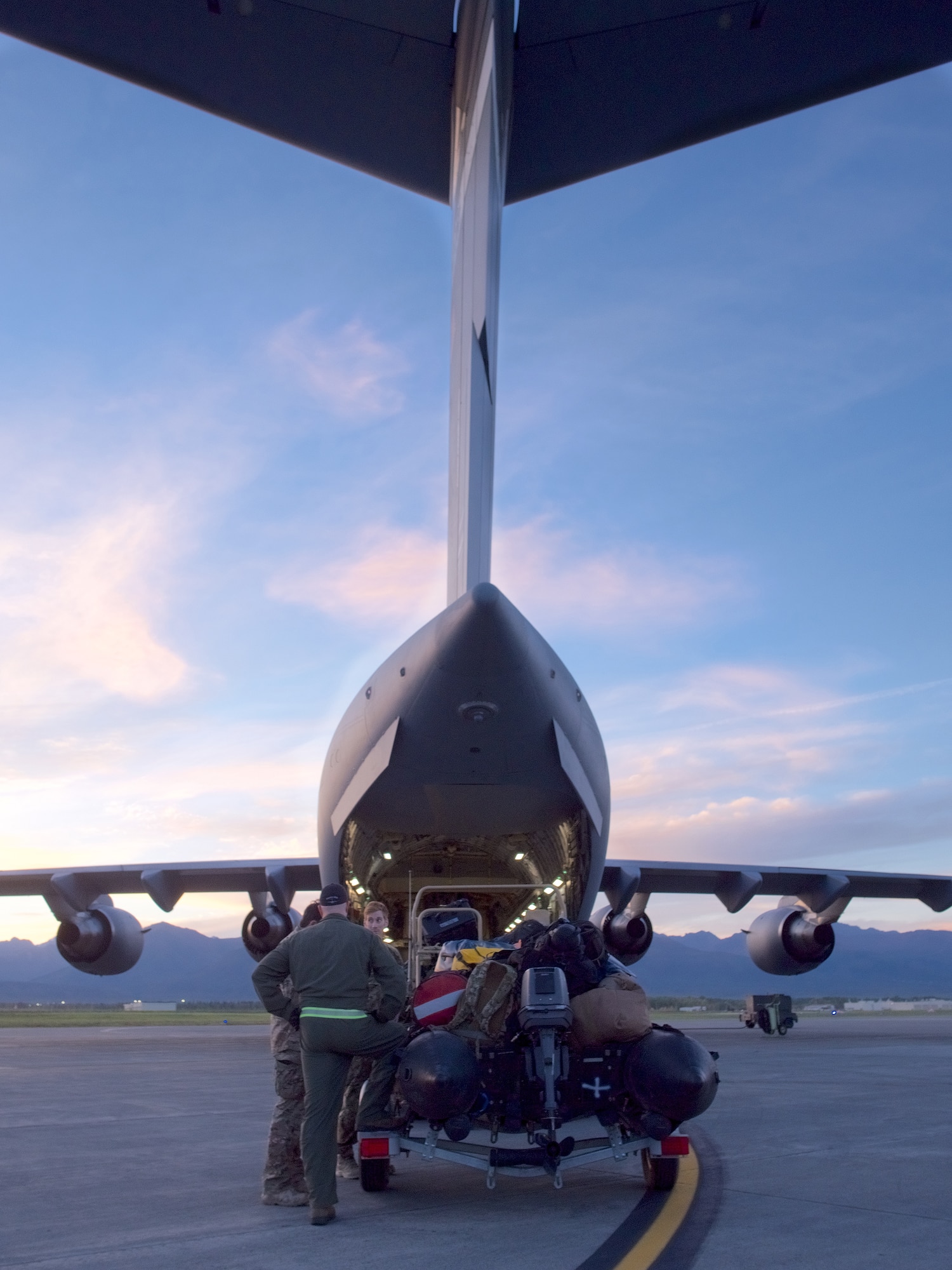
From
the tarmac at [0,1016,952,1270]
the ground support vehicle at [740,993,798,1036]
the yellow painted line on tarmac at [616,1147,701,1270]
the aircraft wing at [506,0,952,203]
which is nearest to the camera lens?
the yellow painted line on tarmac at [616,1147,701,1270]

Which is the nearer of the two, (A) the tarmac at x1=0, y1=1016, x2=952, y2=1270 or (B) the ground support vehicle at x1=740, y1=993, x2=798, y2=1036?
(A) the tarmac at x1=0, y1=1016, x2=952, y2=1270

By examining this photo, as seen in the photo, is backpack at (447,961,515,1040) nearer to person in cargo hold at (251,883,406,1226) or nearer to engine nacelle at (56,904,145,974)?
person in cargo hold at (251,883,406,1226)

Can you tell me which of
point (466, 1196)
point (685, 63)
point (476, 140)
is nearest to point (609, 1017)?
point (466, 1196)

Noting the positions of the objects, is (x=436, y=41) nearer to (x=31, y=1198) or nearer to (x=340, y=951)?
(x=340, y=951)

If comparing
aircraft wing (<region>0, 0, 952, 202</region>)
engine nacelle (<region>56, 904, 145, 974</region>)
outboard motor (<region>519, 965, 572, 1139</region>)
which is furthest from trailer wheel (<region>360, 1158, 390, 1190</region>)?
engine nacelle (<region>56, 904, 145, 974</region>)

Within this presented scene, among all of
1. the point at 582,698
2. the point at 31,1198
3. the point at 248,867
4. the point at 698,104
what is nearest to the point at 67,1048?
the point at 248,867

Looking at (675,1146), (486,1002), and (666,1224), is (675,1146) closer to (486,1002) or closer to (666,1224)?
(666,1224)

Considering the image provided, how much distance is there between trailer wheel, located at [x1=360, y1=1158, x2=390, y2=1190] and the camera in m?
4.98

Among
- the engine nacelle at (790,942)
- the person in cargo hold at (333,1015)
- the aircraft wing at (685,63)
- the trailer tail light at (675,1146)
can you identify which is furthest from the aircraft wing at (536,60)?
the engine nacelle at (790,942)

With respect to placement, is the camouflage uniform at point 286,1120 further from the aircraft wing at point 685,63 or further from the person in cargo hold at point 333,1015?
the aircraft wing at point 685,63

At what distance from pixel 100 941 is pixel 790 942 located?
13511 millimetres

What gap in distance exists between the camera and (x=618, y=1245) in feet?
12.4

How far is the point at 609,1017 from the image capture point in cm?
462

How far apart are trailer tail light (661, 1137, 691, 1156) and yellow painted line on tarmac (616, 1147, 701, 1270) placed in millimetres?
195
